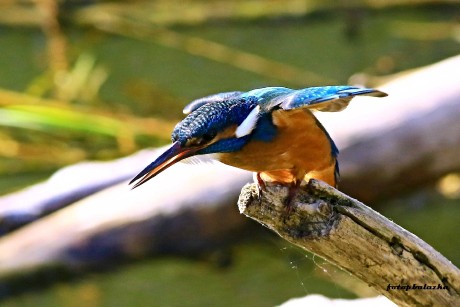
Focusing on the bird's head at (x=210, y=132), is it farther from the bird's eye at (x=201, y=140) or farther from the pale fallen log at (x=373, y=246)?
the pale fallen log at (x=373, y=246)

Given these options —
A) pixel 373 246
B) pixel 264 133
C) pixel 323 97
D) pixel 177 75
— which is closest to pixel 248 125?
pixel 264 133

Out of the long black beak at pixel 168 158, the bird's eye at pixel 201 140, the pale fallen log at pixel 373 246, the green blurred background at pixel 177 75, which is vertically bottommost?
the green blurred background at pixel 177 75

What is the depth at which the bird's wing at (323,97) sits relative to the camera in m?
1.85

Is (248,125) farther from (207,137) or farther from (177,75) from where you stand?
(177,75)

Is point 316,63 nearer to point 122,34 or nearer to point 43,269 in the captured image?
point 122,34

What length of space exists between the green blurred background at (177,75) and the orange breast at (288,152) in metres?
1.30

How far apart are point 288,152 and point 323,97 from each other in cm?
21

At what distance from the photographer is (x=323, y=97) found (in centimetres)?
187

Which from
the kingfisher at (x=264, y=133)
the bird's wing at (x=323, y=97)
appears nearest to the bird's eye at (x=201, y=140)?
the kingfisher at (x=264, y=133)

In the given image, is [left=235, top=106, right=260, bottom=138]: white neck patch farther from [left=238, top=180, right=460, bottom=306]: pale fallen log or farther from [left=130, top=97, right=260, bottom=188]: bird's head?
[left=238, top=180, right=460, bottom=306]: pale fallen log

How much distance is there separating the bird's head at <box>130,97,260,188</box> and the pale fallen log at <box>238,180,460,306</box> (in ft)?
0.59

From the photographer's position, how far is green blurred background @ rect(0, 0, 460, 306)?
3727mm

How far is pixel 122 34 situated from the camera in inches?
266

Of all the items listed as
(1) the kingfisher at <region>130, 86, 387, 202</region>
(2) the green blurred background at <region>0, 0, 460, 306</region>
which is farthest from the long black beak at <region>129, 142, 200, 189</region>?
(2) the green blurred background at <region>0, 0, 460, 306</region>
